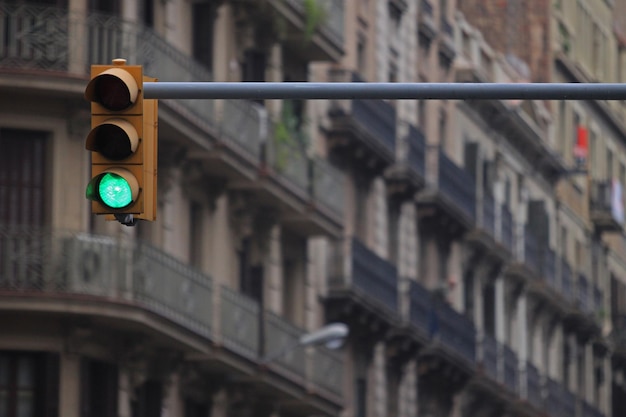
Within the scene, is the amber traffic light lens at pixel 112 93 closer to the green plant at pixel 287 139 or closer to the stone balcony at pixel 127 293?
the stone balcony at pixel 127 293

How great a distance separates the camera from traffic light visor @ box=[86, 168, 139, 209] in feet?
60.3

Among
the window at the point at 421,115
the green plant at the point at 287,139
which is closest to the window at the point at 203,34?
the green plant at the point at 287,139

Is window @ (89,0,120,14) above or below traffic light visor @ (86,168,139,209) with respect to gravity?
above

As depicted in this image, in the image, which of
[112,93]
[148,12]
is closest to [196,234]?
[148,12]

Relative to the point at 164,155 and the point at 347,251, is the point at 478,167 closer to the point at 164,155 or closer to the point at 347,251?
the point at 347,251

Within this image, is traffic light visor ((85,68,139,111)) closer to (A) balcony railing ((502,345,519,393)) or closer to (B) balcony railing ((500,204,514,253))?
(A) balcony railing ((502,345,519,393))

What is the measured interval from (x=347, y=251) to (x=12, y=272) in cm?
1780

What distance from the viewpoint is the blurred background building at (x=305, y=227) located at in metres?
38.7

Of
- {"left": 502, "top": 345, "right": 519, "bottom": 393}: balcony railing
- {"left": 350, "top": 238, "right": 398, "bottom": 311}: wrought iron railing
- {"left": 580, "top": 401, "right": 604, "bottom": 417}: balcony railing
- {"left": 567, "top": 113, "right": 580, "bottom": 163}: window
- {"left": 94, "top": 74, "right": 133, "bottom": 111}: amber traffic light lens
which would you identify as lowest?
{"left": 94, "top": 74, "right": 133, "bottom": 111}: amber traffic light lens

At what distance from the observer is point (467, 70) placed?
68.9 meters

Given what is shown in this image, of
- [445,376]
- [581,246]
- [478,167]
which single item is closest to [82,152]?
[445,376]

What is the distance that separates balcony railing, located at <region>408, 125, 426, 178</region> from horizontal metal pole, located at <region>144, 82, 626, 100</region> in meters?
41.2

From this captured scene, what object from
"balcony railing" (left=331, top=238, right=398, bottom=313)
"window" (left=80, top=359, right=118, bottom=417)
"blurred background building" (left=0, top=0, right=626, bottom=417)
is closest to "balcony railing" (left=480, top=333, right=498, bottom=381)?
"blurred background building" (left=0, top=0, right=626, bottom=417)

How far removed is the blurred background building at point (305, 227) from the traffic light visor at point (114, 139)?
770 inches
